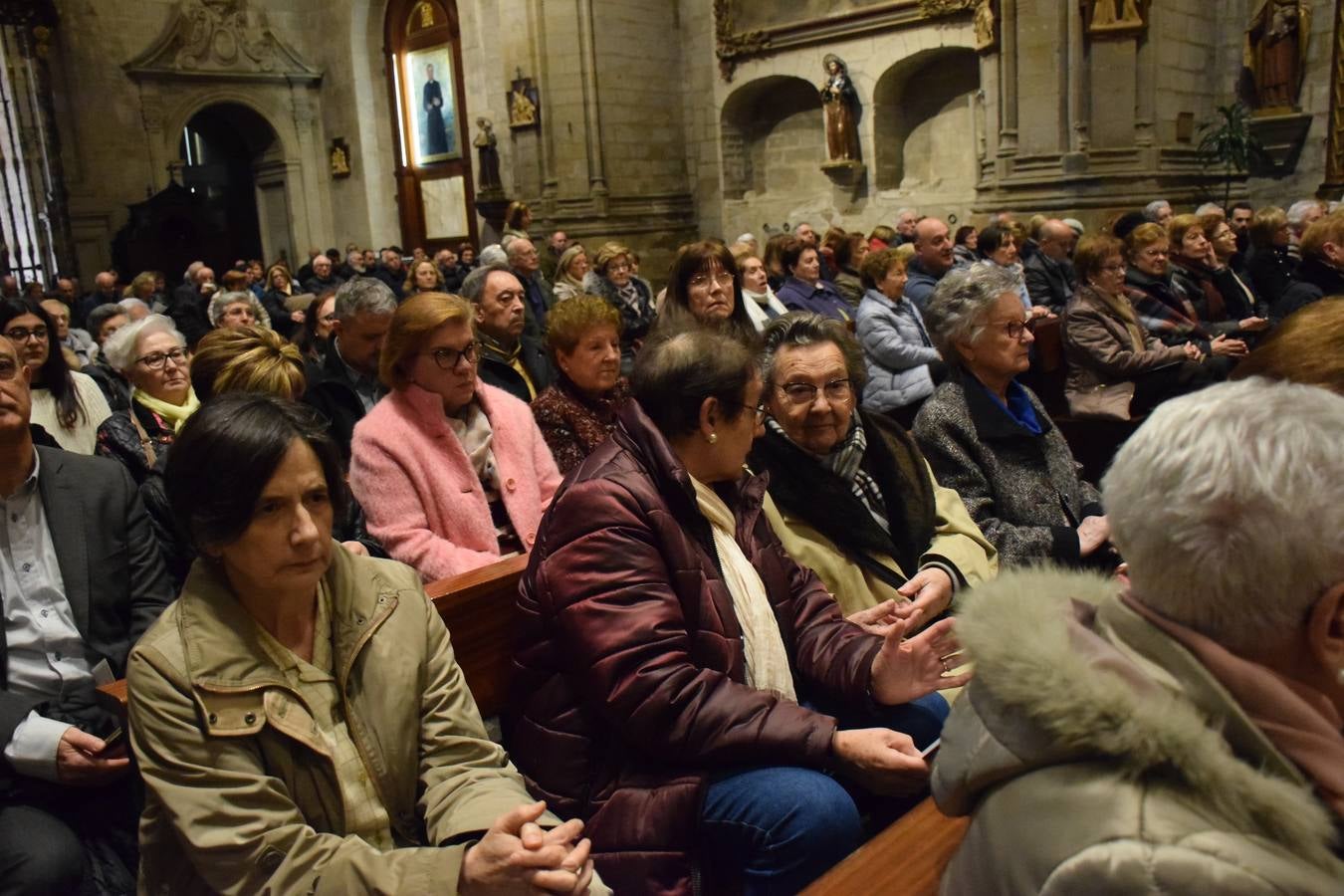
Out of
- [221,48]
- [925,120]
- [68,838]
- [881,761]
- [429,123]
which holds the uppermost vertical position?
[221,48]

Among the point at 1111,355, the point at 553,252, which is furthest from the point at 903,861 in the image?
the point at 553,252

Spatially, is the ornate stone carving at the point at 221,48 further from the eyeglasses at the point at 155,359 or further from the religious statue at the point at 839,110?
the eyeglasses at the point at 155,359

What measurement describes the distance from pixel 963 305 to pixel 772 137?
12.8 m

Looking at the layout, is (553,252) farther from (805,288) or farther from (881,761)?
(881,761)

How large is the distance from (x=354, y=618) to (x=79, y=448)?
2.58m

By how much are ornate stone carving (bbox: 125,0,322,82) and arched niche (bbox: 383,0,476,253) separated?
1.90m

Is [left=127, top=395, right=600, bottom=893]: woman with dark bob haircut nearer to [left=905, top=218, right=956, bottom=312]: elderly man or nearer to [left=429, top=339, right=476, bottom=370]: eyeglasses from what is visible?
[left=429, top=339, right=476, bottom=370]: eyeglasses

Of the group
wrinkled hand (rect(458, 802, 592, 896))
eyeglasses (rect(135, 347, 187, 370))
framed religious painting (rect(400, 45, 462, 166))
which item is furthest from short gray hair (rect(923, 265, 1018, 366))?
framed religious painting (rect(400, 45, 462, 166))

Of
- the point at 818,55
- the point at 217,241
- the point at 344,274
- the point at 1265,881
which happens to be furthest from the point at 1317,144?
the point at 217,241

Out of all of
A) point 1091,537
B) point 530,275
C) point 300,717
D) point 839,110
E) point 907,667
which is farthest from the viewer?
point 839,110

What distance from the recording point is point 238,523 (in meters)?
1.77

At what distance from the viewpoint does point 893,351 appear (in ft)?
18.2

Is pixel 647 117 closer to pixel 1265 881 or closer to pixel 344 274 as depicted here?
pixel 344 274

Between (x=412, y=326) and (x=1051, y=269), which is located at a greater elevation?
(x=412, y=326)
